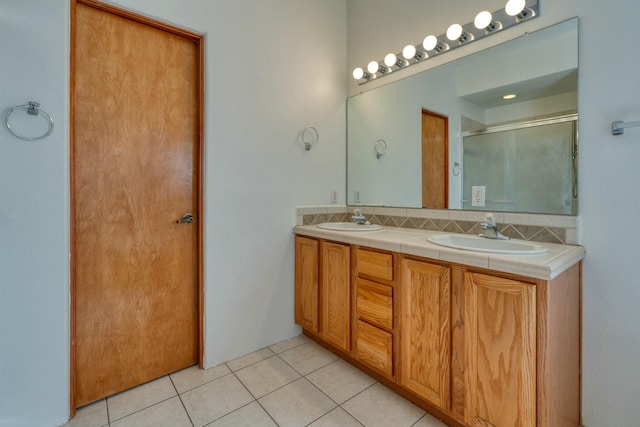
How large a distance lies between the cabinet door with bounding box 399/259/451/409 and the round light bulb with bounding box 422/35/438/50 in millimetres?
1431

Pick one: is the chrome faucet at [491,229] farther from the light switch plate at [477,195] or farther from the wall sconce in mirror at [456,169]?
the wall sconce in mirror at [456,169]

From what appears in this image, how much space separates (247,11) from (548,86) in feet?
6.02

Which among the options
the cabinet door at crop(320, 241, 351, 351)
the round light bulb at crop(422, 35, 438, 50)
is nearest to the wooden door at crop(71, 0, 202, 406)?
the cabinet door at crop(320, 241, 351, 351)

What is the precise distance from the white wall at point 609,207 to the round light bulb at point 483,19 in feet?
1.01

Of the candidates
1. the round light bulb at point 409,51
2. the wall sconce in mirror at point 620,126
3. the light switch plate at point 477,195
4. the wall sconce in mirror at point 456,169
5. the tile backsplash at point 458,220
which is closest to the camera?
the wall sconce in mirror at point 620,126

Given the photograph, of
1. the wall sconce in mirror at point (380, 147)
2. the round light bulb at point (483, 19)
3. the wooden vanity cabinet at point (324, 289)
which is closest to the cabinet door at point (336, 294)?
the wooden vanity cabinet at point (324, 289)

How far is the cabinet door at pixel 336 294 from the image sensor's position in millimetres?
1821

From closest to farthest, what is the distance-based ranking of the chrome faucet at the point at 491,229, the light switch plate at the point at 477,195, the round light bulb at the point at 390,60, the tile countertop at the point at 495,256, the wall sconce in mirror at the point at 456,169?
the tile countertop at the point at 495,256 < the chrome faucet at the point at 491,229 < the light switch plate at the point at 477,195 < the wall sconce in mirror at the point at 456,169 < the round light bulb at the point at 390,60

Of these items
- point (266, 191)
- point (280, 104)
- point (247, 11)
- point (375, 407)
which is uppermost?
point (247, 11)

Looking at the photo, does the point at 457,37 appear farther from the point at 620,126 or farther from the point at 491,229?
the point at 491,229
